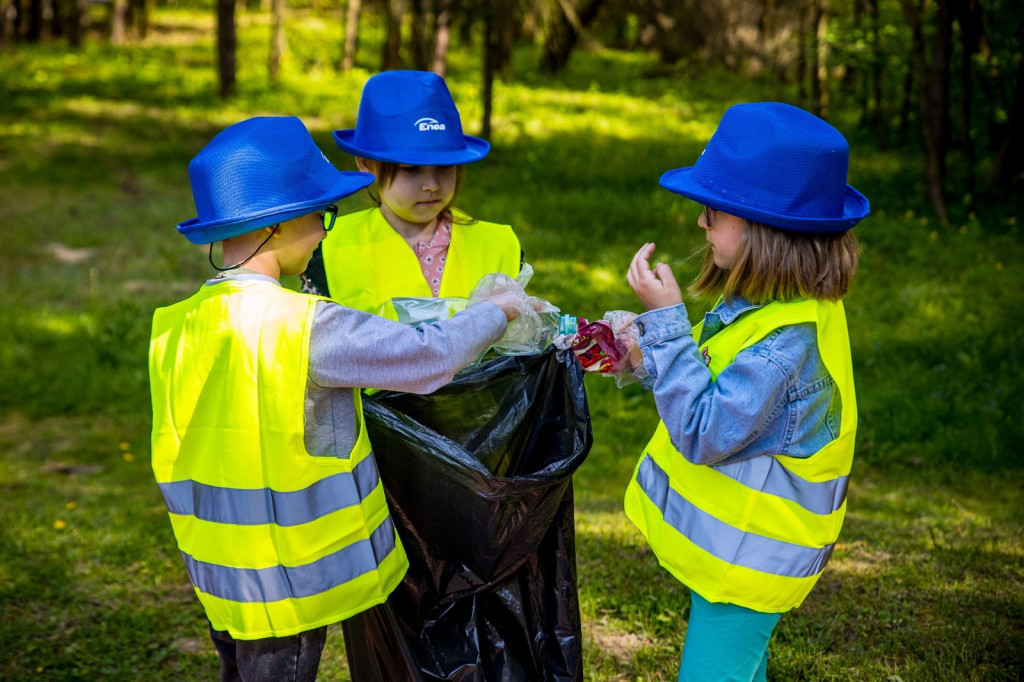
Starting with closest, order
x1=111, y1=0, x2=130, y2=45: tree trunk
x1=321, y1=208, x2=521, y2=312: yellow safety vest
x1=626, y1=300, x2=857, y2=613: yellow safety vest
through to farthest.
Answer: x1=626, y1=300, x2=857, y2=613: yellow safety vest, x1=321, y1=208, x2=521, y2=312: yellow safety vest, x1=111, y1=0, x2=130, y2=45: tree trunk

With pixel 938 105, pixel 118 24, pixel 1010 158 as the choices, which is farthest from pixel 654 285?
pixel 118 24

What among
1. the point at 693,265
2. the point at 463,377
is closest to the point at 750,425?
the point at 463,377

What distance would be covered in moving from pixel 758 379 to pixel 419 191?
134 cm

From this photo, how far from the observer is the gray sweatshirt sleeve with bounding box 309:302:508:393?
5.91 ft

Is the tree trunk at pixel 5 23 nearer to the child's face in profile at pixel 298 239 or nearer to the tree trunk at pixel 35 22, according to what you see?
the tree trunk at pixel 35 22

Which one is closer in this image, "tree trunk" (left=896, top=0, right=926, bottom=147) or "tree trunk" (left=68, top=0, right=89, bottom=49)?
"tree trunk" (left=896, top=0, right=926, bottom=147)

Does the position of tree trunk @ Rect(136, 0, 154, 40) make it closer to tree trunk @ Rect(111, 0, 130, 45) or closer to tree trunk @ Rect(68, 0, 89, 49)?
tree trunk @ Rect(111, 0, 130, 45)

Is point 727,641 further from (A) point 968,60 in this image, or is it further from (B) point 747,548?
(A) point 968,60

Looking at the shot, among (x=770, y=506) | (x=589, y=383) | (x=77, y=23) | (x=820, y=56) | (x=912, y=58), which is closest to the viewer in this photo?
(x=770, y=506)

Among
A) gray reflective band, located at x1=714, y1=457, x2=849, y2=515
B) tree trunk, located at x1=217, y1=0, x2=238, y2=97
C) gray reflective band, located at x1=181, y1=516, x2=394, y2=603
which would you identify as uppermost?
gray reflective band, located at x1=714, y1=457, x2=849, y2=515

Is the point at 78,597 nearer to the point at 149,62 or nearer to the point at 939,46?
the point at 939,46

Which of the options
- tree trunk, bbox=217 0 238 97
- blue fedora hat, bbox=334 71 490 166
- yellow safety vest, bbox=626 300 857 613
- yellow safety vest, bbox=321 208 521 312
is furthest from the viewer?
tree trunk, bbox=217 0 238 97

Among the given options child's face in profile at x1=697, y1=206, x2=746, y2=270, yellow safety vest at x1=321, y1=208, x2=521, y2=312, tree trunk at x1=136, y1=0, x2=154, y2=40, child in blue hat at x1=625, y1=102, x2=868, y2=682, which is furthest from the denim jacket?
tree trunk at x1=136, y1=0, x2=154, y2=40

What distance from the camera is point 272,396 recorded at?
179cm
